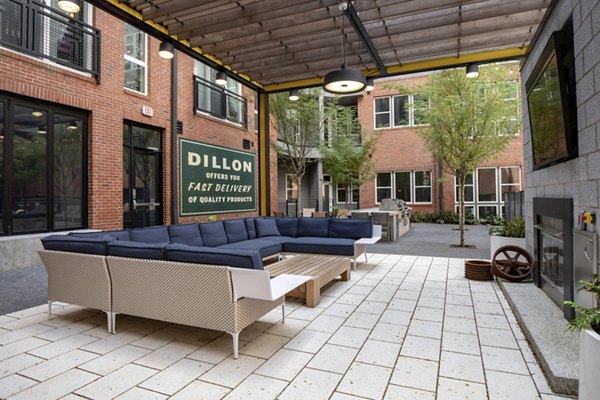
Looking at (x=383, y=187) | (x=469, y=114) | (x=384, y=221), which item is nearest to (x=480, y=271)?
(x=469, y=114)

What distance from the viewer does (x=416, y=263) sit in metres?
6.25

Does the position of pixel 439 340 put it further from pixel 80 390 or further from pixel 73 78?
pixel 73 78

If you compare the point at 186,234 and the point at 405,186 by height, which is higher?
the point at 405,186

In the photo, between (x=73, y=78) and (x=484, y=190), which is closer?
(x=73, y=78)

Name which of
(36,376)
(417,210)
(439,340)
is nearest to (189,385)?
(36,376)

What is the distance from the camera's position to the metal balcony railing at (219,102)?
912cm

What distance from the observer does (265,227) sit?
6500mm

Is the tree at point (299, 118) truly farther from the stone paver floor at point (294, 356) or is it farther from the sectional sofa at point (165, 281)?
the sectional sofa at point (165, 281)

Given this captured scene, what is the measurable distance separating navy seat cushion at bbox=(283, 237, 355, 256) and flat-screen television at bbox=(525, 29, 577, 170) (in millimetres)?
2774

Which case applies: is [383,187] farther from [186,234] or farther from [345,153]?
[186,234]

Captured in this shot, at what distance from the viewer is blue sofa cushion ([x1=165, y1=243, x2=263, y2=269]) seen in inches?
103

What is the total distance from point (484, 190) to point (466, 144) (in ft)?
25.5

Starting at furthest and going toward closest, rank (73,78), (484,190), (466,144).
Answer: (484,190) < (466,144) < (73,78)

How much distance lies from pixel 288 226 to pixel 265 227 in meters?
0.43
